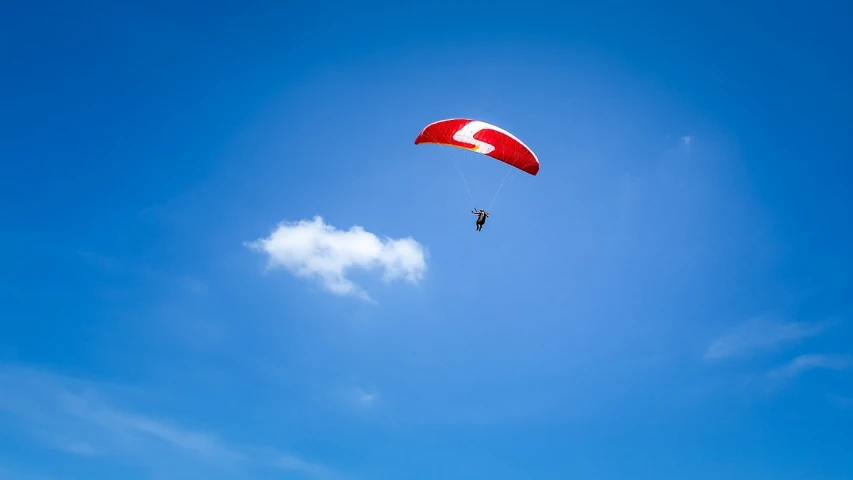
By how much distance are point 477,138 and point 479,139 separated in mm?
154

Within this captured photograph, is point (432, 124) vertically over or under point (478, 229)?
over

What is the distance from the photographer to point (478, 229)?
114 ft

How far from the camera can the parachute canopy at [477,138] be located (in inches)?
1230

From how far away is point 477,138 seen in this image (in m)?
31.7

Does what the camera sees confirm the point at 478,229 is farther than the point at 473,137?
Yes

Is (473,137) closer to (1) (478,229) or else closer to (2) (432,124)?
(2) (432,124)

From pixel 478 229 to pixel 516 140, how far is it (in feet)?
21.0

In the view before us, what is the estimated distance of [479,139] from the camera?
104ft

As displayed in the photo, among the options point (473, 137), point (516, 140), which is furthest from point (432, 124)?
point (516, 140)

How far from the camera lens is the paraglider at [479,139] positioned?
103ft

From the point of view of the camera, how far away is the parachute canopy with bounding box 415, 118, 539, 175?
3123cm

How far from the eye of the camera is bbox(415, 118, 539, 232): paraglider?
31.2 meters

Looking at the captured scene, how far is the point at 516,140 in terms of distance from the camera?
3152 cm

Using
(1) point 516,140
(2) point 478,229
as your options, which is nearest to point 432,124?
(1) point 516,140
